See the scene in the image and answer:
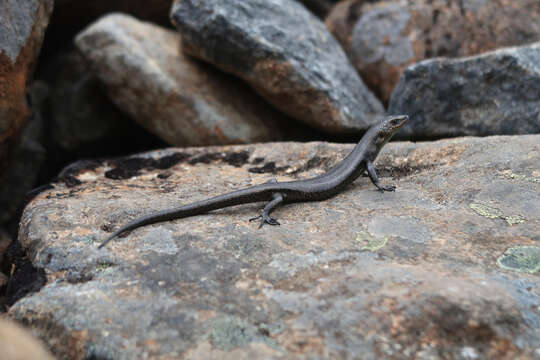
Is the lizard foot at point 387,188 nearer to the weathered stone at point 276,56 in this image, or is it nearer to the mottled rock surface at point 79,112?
the weathered stone at point 276,56

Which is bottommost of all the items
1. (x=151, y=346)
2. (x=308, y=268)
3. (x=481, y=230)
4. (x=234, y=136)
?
(x=234, y=136)

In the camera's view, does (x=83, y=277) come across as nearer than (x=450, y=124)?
Yes

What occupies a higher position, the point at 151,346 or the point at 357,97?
the point at 357,97

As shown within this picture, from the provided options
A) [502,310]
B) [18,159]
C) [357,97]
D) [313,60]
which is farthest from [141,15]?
[502,310]

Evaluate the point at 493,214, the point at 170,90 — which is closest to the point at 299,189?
the point at 493,214

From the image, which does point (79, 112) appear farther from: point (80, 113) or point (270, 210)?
point (270, 210)

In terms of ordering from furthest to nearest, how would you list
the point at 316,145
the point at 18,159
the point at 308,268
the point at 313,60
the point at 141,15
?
the point at 141,15 < the point at 18,159 < the point at 313,60 < the point at 316,145 < the point at 308,268

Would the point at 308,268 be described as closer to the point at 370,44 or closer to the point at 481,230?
the point at 481,230
